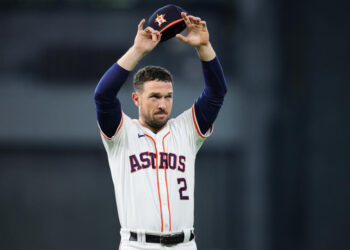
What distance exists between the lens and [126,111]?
39.6 ft

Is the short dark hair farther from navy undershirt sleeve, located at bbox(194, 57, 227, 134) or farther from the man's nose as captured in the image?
navy undershirt sleeve, located at bbox(194, 57, 227, 134)

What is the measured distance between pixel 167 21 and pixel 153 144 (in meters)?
0.80

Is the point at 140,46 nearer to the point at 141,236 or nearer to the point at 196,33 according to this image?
the point at 196,33

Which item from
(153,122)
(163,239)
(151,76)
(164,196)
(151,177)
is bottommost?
(163,239)

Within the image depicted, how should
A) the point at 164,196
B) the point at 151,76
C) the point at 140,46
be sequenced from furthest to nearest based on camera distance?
1. the point at 151,76
2. the point at 164,196
3. the point at 140,46

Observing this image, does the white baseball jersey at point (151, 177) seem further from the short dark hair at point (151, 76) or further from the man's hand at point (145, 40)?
the man's hand at point (145, 40)

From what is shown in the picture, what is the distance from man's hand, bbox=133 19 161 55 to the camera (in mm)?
3295

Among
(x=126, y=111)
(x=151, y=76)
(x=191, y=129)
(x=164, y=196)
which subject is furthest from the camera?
(x=126, y=111)

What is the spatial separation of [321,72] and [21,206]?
736 cm

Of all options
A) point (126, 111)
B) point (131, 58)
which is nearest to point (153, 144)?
point (131, 58)

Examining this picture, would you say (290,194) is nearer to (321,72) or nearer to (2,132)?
(321,72)

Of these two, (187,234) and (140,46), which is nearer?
(140,46)

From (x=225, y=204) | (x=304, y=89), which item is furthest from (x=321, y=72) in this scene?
(x=225, y=204)

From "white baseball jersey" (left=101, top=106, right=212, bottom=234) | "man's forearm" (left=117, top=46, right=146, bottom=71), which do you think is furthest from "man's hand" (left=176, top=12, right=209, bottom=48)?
"white baseball jersey" (left=101, top=106, right=212, bottom=234)
